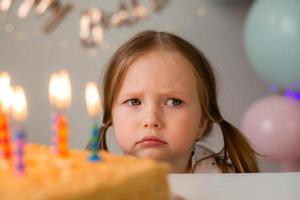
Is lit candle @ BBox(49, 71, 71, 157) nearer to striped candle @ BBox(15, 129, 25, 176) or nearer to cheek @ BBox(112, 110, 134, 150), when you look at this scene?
striped candle @ BBox(15, 129, 25, 176)

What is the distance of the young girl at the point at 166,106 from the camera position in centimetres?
205

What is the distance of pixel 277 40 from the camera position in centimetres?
257

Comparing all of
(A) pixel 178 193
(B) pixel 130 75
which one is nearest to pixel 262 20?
(B) pixel 130 75

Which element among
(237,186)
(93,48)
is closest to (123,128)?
(237,186)

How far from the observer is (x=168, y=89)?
2.06 m

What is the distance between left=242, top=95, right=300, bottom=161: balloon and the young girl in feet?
1.05

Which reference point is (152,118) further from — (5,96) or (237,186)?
(5,96)

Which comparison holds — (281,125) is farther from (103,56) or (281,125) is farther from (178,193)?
(178,193)

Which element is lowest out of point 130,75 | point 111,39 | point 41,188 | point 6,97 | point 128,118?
point 41,188

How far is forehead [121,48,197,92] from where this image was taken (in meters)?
2.09

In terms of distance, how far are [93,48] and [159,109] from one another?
1092mm

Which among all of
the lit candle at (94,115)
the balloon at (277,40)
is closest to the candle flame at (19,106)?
the lit candle at (94,115)

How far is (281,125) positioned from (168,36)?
0.74m

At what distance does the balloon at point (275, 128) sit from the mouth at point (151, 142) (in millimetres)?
820
